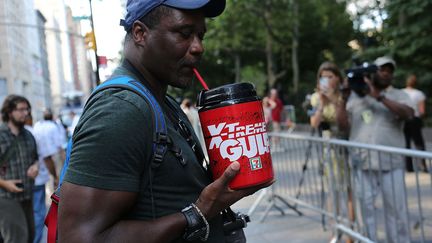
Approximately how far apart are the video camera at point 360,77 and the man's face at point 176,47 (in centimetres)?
358

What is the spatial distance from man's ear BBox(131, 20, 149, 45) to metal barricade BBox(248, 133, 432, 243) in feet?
8.31

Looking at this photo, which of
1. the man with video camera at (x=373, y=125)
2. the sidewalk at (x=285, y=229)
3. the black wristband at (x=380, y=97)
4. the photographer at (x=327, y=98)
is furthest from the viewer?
the sidewalk at (x=285, y=229)

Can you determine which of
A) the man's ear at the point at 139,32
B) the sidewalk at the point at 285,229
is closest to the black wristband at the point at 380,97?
the sidewalk at the point at 285,229

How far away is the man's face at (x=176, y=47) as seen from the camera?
1.51 meters

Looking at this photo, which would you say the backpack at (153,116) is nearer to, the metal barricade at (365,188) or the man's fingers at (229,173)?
the man's fingers at (229,173)

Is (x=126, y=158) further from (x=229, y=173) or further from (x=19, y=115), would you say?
(x=19, y=115)

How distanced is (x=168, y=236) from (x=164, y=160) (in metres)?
Answer: 0.22

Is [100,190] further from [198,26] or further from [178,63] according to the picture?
[198,26]

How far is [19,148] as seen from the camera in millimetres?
4883

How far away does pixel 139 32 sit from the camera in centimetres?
154

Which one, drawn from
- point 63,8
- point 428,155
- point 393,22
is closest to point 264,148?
point 428,155

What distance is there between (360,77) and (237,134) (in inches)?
146

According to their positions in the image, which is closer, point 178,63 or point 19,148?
point 178,63

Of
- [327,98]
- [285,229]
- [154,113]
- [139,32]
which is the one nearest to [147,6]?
[139,32]
